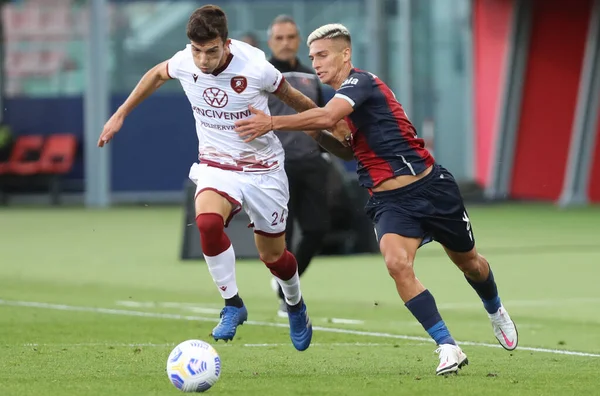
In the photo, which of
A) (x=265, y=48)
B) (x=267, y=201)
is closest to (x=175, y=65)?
(x=267, y=201)

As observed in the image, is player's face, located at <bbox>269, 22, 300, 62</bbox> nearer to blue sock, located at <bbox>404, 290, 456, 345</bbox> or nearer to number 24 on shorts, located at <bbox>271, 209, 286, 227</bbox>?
number 24 on shorts, located at <bbox>271, 209, 286, 227</bbox>

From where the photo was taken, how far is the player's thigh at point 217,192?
8.69 meters

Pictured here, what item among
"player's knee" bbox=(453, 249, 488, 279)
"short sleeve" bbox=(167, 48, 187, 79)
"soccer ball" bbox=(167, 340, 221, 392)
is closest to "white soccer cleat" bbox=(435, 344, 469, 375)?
"player's knee" bbox=(453, 249, 488, 279)

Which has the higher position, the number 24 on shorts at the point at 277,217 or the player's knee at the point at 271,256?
the number 24 on shorts at the point at 277,217

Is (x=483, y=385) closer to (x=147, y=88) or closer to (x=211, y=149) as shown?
(x=211, y=149)

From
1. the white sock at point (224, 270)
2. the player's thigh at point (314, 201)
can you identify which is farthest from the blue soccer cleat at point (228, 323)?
the player's thigh at point (314, 201)

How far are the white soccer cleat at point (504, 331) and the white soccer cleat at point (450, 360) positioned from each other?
1171 millimetres

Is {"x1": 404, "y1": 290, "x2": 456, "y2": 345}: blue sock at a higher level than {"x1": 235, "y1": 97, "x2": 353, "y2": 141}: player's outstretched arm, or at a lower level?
lower

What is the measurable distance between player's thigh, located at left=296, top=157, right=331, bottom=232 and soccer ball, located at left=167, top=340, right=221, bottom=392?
4442 mm

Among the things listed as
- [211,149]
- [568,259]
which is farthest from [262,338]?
[568,259]

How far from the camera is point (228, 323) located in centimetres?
870

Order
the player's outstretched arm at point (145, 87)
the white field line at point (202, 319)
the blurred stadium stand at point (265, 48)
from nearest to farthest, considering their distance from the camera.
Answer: the player's outstretched arm at point (145, 87)
the white field line at point (202, 319)
the blurred stadium stand at point (265, 48)

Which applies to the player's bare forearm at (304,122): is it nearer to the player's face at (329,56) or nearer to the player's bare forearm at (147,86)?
the player's face at (329,56)

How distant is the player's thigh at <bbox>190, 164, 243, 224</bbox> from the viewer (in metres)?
8.69
